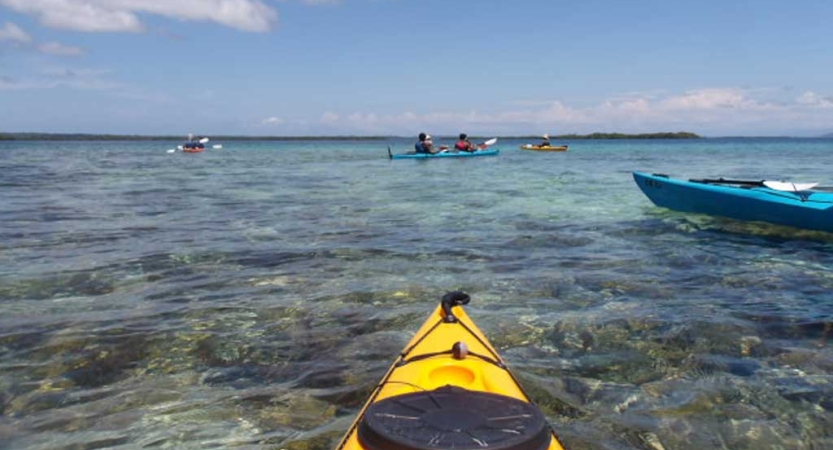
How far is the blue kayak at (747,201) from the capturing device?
1090 centimetres

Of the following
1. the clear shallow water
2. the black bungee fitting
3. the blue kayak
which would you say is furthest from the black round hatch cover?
the blue kayak

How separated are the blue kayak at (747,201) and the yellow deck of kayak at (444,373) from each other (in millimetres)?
9466

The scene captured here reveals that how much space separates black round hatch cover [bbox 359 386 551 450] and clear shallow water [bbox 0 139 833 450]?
145cm

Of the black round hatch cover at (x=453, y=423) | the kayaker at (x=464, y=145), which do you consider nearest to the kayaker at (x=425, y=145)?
the kayaker at (x=464, y=145)

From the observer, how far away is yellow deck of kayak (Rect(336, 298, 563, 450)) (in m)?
3.33

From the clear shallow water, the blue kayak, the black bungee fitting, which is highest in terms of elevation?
the black bungee fitting

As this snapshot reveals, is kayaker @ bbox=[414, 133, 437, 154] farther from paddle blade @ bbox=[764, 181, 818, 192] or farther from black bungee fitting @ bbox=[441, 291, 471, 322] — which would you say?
black bungee fitting @ bbox=[441, 291, 471, 322]

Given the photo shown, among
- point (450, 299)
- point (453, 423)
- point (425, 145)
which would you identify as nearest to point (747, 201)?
point (450, 299)

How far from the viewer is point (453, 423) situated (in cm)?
268

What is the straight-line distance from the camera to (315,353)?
228 inches

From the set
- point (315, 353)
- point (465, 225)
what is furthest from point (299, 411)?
point (465, 225)

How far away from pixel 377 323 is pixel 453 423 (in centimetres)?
398

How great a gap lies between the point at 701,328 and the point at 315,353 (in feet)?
13.2

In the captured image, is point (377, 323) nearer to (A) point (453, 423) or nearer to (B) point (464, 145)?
(A) point (453, 423)
